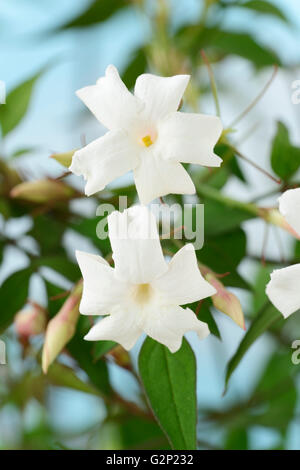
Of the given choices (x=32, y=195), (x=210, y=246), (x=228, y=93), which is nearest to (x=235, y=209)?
(x=210, y=246)

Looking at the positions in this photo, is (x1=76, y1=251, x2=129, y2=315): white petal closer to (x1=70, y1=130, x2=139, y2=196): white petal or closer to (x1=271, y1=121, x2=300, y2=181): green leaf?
(x1=70, y1=130, x2=139, y2=196): white petal

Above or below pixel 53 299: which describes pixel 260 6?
above

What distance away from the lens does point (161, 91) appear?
1.16 feet

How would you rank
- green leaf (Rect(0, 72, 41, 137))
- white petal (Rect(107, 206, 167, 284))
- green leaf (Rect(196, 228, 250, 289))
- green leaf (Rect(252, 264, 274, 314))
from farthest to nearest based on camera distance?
green leaf (Rect(252, 264, 274, 314))
green leaf (Rect(0, 72, 41, 137))
green leaf (Rect(196, 228, 250, 289))
white petal (Rect(107, 206, 167, 284))

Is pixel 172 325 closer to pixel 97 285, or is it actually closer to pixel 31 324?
pixel 97 285

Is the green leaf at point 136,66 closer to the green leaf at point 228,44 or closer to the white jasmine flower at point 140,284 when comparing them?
the green leaf at point 228,44

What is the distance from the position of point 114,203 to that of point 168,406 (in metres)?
0.13

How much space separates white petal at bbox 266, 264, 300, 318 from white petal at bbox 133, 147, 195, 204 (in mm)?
61

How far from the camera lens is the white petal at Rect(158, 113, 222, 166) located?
1.13 feet

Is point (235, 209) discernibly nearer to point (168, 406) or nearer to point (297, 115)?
point (168, 406)

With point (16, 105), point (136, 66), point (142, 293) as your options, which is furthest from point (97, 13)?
point (142, 293)

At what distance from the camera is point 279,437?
2.48 feet

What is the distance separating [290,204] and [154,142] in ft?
0.26

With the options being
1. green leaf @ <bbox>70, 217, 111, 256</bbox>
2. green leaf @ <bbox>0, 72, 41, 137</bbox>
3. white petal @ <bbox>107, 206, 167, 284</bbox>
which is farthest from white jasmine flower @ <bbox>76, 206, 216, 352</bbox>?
green leaf @ <bbox>0, 72, 41, 137</bbox>
